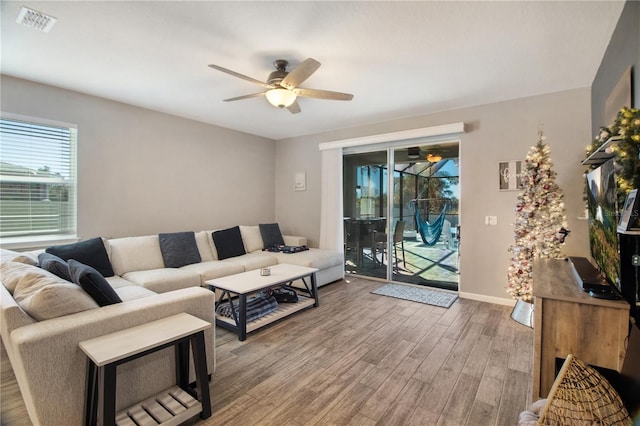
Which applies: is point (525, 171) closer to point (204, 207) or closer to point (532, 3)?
point (532, 3)

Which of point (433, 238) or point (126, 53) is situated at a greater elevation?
point (126, 53)

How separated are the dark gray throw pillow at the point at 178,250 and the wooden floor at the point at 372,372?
1.32 metres

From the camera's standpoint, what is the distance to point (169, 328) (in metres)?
1.79

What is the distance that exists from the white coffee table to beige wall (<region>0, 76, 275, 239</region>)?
1.72 metres

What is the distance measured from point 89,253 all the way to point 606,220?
444 centimetres

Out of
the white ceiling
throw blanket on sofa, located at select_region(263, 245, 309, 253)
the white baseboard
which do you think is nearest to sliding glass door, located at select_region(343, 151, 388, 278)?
throw blanket on sofa, located at select_region(263, 245, 309, 253)

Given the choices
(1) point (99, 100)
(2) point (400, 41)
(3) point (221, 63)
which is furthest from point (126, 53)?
(2) point (400, 41)

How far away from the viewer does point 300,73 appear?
2.44 m

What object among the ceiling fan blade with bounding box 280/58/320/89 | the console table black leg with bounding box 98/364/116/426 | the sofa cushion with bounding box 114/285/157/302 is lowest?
the console table black leg with bounding box 98/364/116/426

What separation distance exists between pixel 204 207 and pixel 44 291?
10.9ft

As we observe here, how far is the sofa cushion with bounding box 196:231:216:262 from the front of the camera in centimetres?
431

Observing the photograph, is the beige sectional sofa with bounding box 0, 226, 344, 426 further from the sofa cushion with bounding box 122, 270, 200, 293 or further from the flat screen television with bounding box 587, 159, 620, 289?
the flat screen television with bounding box 587, 159, 620, 289

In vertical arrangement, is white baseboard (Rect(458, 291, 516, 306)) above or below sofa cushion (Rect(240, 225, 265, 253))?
below

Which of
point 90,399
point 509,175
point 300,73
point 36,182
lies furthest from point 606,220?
point 36,182
